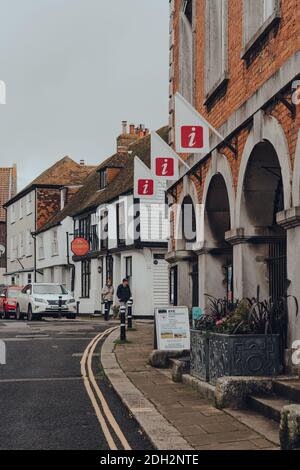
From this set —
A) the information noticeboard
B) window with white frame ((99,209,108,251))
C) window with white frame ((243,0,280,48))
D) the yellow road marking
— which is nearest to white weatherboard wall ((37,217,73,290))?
window with white frame ((99,209,108,251))

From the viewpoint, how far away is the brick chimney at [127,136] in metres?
42.9

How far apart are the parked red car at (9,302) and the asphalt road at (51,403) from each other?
1489 cm

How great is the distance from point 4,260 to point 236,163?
60168 mm

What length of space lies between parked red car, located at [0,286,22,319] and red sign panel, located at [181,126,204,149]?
21433mm

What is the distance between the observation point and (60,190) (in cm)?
5250

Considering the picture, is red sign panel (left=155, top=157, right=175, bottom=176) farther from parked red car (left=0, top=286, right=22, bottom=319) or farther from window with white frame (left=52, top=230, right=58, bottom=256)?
window with white frame (left=52, top=230, right=58, bottom=256)

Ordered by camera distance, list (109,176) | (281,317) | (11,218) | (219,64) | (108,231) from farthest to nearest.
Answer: (11,218) < (109,176) < (108,231) < (219,64) < (281,317)

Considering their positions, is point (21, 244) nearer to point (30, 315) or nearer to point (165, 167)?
point (30, 315)

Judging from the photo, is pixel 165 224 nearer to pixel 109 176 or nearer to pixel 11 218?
pixel 109 176

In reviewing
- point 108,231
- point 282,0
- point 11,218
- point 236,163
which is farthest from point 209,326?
point 11,218

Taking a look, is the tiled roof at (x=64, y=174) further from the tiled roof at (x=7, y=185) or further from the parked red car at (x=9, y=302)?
the parked red car at (x=9, y=302)

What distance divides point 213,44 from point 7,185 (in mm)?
61635

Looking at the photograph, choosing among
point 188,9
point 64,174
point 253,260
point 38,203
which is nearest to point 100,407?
point 253,260

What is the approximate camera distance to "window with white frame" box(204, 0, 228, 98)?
42.0 ft
